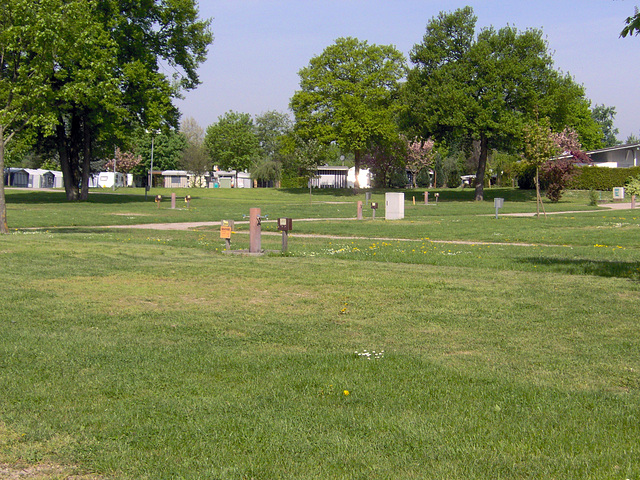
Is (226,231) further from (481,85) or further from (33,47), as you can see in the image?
(481,85)

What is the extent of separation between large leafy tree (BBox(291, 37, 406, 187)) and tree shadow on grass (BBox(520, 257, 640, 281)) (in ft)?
171

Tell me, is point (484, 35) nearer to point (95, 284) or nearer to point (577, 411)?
point (95, 284)

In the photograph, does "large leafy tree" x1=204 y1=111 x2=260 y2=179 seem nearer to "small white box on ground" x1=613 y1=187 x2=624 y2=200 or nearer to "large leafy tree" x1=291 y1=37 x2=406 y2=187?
"large leafy tree" x1=291 y1=37 x2=406 y2=187

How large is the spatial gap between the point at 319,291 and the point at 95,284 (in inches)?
137

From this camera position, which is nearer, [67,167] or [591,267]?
[591,267]

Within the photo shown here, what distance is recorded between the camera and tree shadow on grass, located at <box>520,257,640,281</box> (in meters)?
12.0

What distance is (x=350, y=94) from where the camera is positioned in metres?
67.4

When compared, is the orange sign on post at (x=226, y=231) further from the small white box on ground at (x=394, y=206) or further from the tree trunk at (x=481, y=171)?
the tree trunk at (x=481, y=171)

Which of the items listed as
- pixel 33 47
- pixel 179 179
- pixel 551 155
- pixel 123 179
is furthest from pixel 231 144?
pixel 33 47

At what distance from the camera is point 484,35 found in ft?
Answer: 180

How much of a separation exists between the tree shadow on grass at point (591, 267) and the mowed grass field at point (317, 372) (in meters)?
0.13

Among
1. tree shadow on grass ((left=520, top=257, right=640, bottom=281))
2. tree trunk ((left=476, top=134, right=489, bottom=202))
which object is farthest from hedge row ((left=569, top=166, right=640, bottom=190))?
tree shadow on grass ((left=520, top=257, right=640, bottom=281))

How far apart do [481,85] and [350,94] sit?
17.6m

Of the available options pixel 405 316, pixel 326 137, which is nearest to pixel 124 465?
pixel 405 316
